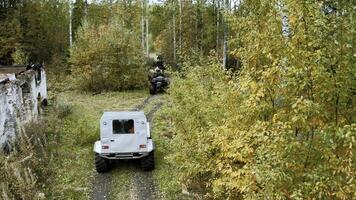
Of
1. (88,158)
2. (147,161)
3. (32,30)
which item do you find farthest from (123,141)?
(32,30)

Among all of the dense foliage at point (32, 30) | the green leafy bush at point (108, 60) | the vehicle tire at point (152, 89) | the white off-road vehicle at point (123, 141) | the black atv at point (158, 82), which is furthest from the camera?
the dense foliage at point (32, 30)

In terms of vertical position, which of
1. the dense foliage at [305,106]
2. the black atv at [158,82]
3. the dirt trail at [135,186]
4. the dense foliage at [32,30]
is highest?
the dense foliage at [32,30]

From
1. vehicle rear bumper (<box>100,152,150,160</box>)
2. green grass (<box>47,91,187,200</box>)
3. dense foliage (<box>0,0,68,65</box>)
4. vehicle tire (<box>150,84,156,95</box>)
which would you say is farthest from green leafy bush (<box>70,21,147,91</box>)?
vehicle rear bumper (<box>100,152,150,160</box>)

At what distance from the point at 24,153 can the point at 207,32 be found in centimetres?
2707

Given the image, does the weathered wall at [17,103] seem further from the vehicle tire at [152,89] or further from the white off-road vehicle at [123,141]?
the vehicle tire at [152,89]

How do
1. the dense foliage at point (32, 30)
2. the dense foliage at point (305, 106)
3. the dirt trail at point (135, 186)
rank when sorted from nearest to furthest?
the dense foliage at point (305, 106), the dirt trail at point (135, 186), the dense foliage at point (32, 30)

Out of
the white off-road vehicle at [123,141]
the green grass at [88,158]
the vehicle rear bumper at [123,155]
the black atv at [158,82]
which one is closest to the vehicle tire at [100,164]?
the white off-road vehicle at [123,141]

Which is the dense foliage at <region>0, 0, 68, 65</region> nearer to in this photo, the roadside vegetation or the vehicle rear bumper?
the roadside vegetation

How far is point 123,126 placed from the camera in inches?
636

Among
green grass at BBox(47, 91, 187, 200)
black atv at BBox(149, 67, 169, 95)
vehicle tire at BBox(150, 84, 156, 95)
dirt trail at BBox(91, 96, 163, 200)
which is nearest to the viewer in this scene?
dirt trail at BBox(91, 96, 163, 200)

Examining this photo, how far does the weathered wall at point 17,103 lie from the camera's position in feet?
55.3

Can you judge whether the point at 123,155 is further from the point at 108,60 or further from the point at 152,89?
the point at 108,60

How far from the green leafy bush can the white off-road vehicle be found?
15.7m

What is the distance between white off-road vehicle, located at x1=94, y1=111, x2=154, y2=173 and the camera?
15914 millimetres
